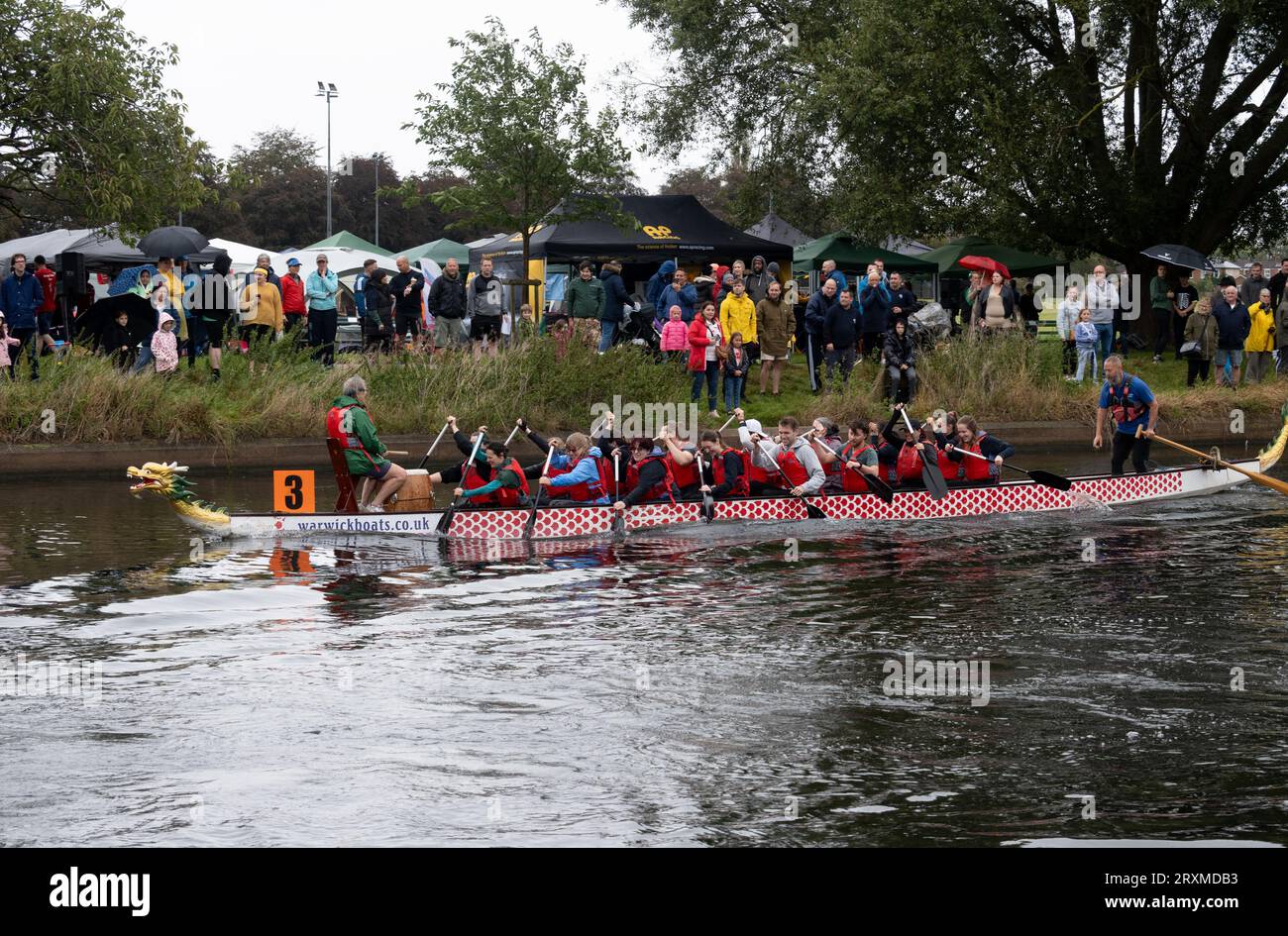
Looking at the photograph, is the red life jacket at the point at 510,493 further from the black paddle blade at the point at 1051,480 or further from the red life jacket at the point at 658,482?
the black paddle blade at the point at 1051,480

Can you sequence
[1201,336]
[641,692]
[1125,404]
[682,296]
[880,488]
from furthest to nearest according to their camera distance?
[1201,336]
[682,296]
[1125,404]
[880,488]
[641,692]

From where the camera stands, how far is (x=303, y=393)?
2441 cm

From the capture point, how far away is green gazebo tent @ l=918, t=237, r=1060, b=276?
38094 millimetres

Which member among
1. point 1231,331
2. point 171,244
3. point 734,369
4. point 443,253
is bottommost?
point 734,369

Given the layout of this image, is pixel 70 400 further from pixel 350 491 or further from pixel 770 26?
pixel 770 26

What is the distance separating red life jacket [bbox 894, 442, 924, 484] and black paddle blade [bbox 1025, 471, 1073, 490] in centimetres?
131

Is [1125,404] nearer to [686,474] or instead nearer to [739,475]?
[739,475]

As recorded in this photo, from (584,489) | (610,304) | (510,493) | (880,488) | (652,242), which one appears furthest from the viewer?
(652,242)

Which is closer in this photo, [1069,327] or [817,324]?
[817,324]

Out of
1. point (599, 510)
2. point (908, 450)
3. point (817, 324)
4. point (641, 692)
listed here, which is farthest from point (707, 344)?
point (641, 692)

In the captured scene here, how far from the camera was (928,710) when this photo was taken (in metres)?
10.8

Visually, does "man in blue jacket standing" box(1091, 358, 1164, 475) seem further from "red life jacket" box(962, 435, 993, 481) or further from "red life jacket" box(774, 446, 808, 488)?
"red life jacket" box(774, 446, 808, 488)

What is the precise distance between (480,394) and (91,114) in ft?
31.8
